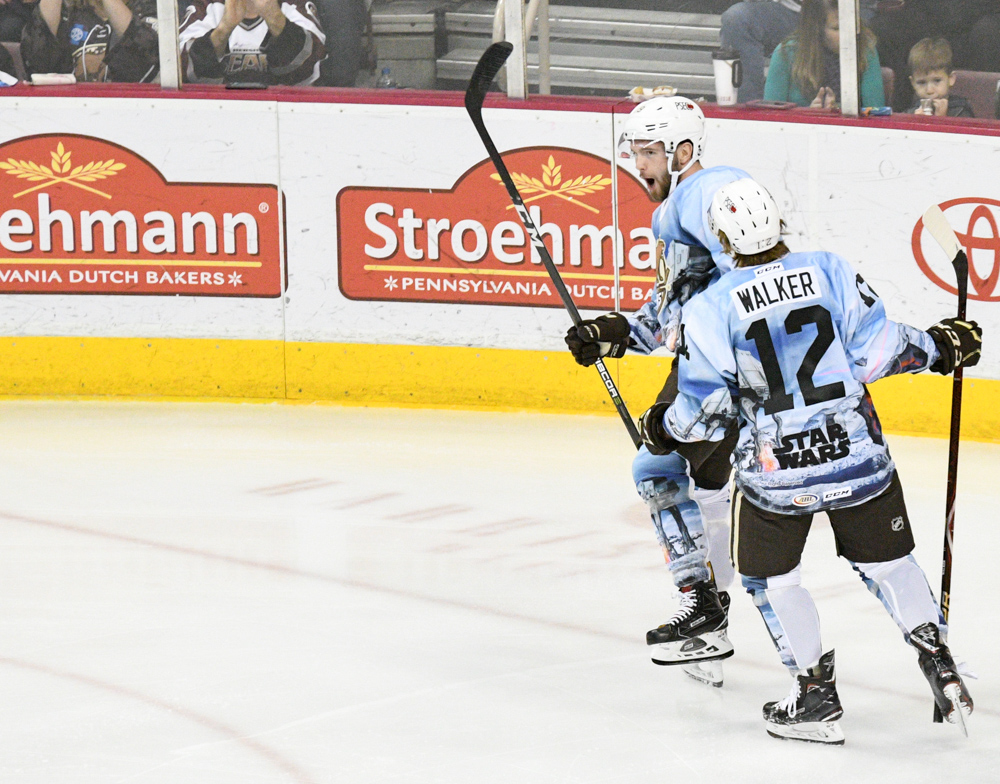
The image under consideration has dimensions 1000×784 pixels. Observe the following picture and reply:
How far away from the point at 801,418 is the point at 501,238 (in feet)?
11.7

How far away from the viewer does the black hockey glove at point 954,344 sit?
11.1ft

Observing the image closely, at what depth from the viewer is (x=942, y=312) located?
606cm

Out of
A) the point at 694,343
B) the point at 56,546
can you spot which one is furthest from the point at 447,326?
the point at 694,343

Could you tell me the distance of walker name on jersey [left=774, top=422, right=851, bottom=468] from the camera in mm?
3271

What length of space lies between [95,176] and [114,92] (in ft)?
1.16

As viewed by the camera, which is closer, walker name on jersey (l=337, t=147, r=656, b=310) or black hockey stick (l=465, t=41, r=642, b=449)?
black hockey stick (l=465, t=41, r=642, b=449)

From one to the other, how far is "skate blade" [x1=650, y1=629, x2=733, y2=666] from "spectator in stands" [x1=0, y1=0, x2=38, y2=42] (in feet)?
14.8

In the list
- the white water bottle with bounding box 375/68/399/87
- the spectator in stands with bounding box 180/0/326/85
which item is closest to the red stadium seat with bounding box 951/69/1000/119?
the white water bottle with bounding box 375/68/399/87

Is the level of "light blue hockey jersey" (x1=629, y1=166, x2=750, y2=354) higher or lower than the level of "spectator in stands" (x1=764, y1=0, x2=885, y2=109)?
lower

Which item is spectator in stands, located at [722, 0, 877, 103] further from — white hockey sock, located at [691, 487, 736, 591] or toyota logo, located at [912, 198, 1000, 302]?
white hockey sock, located at [691, 487, 736, 591]

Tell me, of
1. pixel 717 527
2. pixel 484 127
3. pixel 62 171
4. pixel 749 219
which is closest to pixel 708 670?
pixel 717 527

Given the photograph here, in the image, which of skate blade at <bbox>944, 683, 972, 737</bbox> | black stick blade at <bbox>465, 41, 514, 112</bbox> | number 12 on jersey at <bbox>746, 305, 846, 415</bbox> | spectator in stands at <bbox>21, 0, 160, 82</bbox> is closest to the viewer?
number 12 on jersey at <bbox>746, 305, 846, 415</bbox>

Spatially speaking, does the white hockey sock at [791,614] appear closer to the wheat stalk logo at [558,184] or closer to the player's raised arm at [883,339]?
the player's raised arm at [883,339]

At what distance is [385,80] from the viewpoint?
680 centimetres
